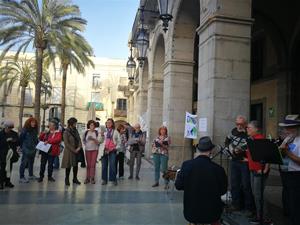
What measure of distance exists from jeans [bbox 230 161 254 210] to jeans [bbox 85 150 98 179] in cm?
445

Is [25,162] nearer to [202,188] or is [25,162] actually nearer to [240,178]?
[240,178]

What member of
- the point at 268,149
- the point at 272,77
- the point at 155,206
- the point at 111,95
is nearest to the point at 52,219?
the point at 155,206

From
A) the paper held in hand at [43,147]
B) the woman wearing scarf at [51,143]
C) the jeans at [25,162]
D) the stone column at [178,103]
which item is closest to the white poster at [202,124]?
the stone column at [178,103]

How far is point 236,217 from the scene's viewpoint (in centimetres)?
597

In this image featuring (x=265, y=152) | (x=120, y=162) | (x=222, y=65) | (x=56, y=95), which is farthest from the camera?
(x=56, y=95)

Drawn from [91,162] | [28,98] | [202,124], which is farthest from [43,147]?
[28,98]

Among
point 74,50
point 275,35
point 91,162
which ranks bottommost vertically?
point 91,162

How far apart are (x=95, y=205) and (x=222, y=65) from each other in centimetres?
411

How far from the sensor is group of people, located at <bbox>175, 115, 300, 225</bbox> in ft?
11.9

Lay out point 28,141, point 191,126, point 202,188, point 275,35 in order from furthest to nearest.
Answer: point 275,35 → point 28,141 → point 191,126 → point 202,188

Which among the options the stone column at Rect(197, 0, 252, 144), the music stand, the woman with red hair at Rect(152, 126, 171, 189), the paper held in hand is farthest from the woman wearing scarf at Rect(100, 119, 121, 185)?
the music stand

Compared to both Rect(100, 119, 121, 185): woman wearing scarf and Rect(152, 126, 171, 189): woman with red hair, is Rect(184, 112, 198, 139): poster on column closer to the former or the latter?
Rect(152, 126, 171, 189): woman with red hair

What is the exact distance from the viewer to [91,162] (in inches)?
381

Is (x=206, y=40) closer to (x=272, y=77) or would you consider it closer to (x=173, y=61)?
(x=173, y=61)
